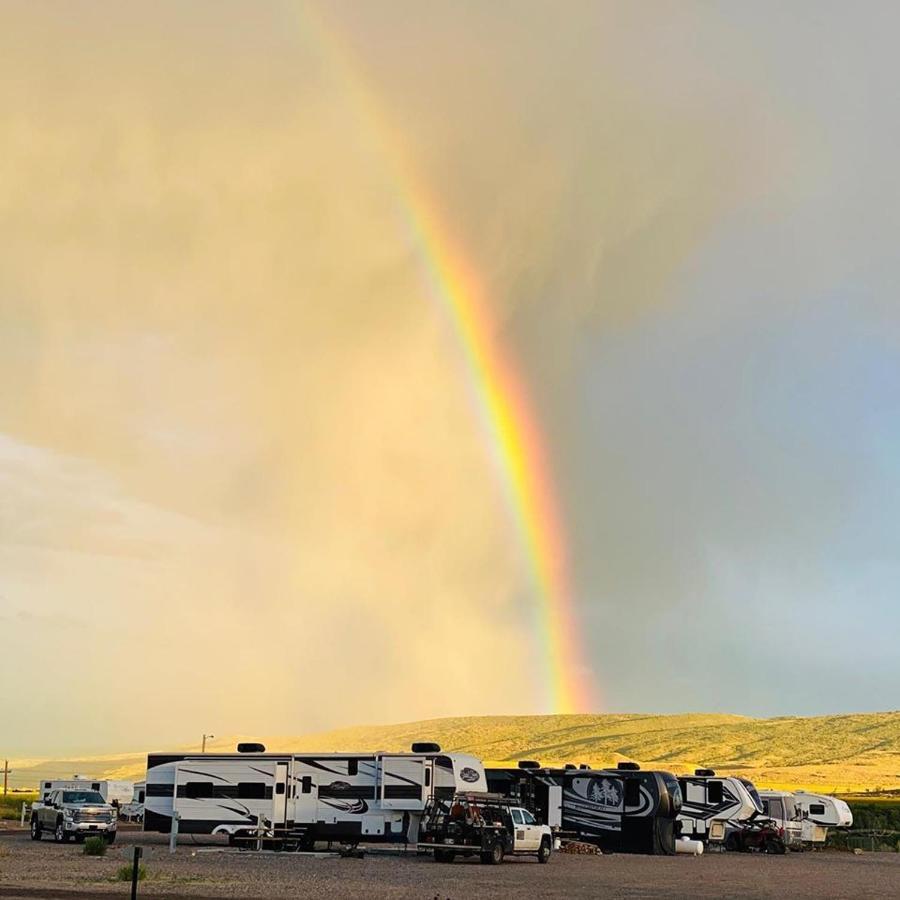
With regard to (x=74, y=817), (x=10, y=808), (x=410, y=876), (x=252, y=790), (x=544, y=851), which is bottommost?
(x=410, y=876)

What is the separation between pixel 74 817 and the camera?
157ft

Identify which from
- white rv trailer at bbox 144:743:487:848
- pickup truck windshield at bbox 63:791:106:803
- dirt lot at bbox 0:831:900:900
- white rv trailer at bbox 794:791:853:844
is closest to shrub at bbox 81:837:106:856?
dirt lot at bbox 0:831:900:900

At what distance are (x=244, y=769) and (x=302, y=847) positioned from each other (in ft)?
12.5

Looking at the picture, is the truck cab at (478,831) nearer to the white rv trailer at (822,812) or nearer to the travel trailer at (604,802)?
the travel trailer at (604,802)

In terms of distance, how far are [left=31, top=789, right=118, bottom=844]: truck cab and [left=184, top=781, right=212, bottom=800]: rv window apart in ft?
11.4

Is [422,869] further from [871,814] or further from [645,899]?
[871,814]

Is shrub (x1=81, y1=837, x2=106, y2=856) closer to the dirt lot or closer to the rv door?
the dirt lot

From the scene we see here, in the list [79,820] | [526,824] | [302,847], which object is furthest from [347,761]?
[79,820]

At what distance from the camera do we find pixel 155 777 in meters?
49.4

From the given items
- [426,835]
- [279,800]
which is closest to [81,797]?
[279,800]

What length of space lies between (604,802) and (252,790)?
1479cm

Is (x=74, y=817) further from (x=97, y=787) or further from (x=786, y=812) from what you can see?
(x=786, y=812)

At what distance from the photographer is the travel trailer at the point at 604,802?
49.5 metres

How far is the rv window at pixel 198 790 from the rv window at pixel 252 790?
1.51 metres
